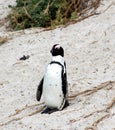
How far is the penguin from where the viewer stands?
19.2 ft

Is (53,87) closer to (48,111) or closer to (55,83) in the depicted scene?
(55,83)

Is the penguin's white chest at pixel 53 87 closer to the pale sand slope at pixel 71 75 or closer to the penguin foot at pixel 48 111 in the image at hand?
the penguin foot at pixel 48 111

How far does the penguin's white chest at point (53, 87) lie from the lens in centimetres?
584

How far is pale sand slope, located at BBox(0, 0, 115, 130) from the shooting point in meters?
5.61

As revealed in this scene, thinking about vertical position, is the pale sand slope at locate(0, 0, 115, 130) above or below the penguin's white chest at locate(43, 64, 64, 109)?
below

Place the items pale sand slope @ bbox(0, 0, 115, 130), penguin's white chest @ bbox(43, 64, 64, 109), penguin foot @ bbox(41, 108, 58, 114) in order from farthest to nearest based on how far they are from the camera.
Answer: penguin foot @ bbox(41, 108, 58, 114) → penguin's white chest @ bbox(43, 64, 64, 109) → pale sand slope @ bbox(0, 0, 115, 130)

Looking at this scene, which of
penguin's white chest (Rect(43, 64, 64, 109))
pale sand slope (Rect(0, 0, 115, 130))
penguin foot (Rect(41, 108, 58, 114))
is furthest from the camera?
penguin foot (Rect(41, 108, 58, 114))

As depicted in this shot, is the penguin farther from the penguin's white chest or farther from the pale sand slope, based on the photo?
the pale sand slope

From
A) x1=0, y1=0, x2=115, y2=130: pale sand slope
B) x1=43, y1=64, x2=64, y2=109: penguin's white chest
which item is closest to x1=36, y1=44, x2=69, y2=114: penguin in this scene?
x1=43, y1=64, x2=64, y2=109: penguin's white chest

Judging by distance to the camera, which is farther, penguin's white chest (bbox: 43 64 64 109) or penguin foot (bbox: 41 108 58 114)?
penguin foot (bbox: 41 108 58 114)

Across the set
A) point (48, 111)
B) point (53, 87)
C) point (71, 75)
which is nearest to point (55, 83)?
point (53, 87)

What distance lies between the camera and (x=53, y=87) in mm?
5867

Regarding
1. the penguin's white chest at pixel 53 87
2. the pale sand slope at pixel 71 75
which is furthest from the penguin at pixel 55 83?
the pale sand slope at pixel 71 75

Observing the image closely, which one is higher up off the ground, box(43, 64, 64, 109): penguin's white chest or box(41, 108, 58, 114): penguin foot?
box(43, 64, 64, 109): penguin's white chest
